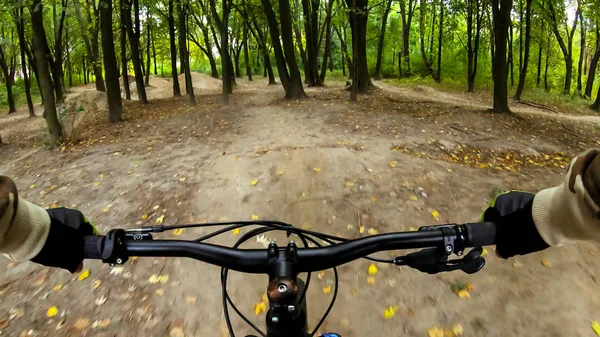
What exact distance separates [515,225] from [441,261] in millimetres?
284

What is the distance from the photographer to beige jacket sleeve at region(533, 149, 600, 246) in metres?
1.04

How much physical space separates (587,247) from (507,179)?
2464mm

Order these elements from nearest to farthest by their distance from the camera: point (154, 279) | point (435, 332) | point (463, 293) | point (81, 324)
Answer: point (435, 332), point (81, 324), point (463, 293), point (154, 279)

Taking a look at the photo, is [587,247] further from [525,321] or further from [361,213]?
[361,213]

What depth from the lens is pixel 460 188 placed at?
248 inches

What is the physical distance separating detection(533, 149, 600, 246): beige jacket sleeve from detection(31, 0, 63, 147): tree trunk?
12502 mm

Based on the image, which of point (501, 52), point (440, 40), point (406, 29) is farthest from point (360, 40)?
point (406, 29)

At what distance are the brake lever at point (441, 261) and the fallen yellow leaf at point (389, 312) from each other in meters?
2.56

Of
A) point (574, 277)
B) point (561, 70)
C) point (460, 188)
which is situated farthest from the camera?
point (561, 70)

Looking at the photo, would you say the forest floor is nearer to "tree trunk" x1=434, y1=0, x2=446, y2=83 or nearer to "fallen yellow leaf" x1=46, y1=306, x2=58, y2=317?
"fallen yellow leaf" x1=46, y1=306, x2=58, y2=317

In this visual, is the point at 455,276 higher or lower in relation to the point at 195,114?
lower

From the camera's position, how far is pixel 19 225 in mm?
1281

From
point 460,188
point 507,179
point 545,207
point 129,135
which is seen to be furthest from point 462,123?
point 545,207

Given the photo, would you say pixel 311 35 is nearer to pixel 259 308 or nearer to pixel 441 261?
pixel 259 308
